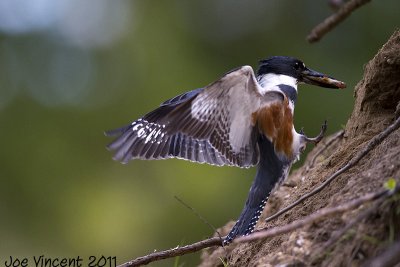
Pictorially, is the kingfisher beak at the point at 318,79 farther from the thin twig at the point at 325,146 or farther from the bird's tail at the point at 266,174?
the bird's tail at the point at 266,174

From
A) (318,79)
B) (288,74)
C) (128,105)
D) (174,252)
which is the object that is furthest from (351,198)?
(128,105)

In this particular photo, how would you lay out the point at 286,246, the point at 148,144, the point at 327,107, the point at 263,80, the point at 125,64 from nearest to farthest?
the point at 286,246 → the point at 148,144 → the point at 263,80 → the point at 327,107 → the point at 125,64

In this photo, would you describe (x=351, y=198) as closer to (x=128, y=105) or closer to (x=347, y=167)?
(x=347, y=167)

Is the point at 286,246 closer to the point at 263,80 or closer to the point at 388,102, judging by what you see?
the point at 388,102

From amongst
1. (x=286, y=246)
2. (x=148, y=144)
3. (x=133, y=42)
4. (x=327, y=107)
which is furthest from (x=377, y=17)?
(x=286, y=246)

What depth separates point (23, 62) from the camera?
11305 mm

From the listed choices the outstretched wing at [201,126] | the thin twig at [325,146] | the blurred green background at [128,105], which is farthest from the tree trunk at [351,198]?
the blurred green background at [128,105]

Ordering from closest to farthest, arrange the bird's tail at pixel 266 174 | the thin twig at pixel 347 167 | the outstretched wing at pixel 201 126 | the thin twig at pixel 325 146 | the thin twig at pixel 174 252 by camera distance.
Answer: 1. the thin twig at pixel 347 167
2. the thin twig at pixel 174 252
3. the outstretched wing at pixel 201 126
4. the bird's tail at pixel 266 174
5. the thin twig at pixel 325 146

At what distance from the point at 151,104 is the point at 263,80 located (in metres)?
4.34

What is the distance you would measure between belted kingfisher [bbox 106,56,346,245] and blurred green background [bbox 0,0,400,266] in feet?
11.6

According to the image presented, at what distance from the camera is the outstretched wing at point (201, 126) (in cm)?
514

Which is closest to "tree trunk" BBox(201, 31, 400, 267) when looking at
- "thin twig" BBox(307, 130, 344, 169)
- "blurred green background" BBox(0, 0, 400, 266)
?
"thin twig" BBox(307, 130, 344, 169)

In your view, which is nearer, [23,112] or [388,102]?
[388,102]

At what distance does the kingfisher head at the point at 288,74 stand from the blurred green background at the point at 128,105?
334cm
